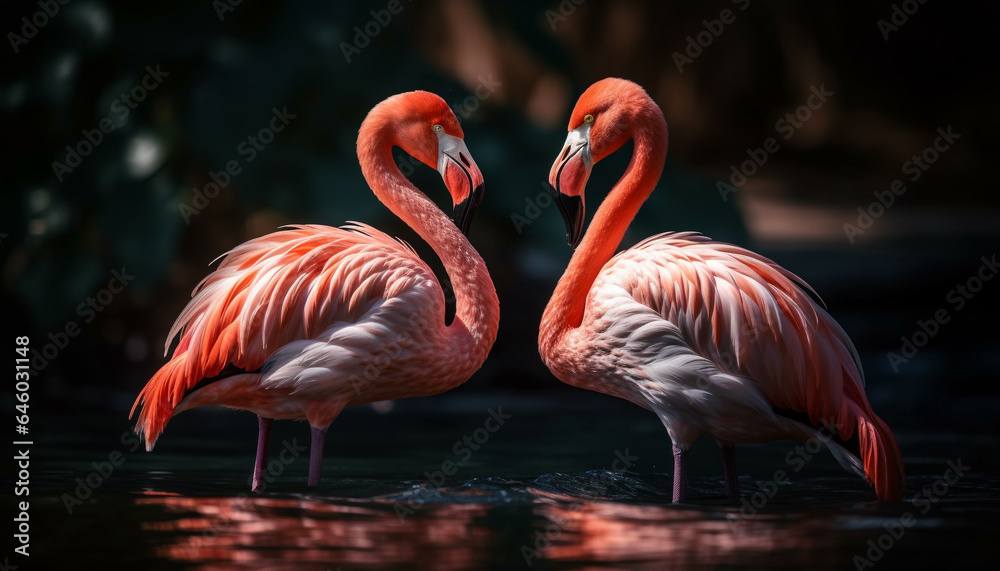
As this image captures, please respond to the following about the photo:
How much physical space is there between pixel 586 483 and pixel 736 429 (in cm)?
77

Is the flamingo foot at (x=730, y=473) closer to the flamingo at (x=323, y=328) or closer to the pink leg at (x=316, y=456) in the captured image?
the flamingo at (x=323, y=328)

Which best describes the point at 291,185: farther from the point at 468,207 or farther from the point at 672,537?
the point at 672,537

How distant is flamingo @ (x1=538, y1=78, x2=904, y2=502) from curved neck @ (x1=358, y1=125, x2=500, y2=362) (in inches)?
15.3

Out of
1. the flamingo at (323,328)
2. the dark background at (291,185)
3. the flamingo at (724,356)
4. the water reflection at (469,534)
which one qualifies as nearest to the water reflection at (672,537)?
the water reflection at (469,534)

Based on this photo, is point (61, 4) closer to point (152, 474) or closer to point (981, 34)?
point (152, 474)

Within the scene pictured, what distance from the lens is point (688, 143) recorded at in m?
12.8

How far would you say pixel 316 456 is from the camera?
4.67 metres

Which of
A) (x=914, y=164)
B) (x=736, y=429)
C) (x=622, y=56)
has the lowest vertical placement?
(x=736, y=429)

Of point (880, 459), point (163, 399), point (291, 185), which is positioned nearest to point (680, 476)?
point (880, 459)

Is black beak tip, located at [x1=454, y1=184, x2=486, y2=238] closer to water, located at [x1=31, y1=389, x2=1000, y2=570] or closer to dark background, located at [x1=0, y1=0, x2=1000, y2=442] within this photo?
water, located at [x1=31, y1=389, x2=1000, y2=570]

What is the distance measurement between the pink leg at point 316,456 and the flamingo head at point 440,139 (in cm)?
106

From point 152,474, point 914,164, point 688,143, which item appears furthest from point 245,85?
point 914,164

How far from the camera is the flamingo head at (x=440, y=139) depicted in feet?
16.3

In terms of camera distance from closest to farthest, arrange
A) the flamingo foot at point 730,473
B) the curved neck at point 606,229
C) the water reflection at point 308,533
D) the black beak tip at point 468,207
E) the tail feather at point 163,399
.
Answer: the water reflection at point 308,533, the tail feather at point 163,399, the flamingo foot at point 730,473, the curved neck at point 606,229, the black beak tip at point 468,207
